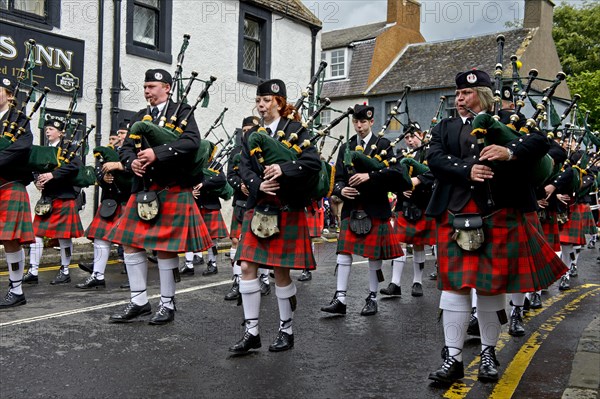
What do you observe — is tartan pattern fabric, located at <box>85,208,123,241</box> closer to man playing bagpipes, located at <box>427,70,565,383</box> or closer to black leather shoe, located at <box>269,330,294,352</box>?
black leather shoe, located at <box>269,330,294,352</box>

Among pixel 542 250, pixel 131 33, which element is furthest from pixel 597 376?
pixel 131 33

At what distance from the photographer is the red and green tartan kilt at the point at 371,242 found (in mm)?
6293

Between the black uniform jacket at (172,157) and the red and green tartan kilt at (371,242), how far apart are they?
163 cm

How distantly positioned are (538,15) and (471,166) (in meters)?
25.6

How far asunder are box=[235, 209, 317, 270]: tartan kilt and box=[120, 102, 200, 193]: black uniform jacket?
833 millimetres

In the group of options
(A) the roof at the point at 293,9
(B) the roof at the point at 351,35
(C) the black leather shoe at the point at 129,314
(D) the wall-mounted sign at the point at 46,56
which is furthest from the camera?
(B) the roof at the point at 351,35

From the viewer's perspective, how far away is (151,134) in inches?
205

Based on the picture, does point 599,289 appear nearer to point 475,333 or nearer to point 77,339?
Result: point 475,333

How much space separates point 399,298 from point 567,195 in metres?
2.40

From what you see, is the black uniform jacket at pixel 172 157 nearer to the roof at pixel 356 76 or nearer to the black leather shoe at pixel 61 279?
the black leather shoe at pixel 61 279

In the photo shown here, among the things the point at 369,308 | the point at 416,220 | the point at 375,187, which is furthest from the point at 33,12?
the point at 369,308

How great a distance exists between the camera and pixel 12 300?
609cm

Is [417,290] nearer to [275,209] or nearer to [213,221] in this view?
[213,221]

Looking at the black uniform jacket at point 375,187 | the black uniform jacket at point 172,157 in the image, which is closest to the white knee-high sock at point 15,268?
the black uniform jacket at point 172,157
